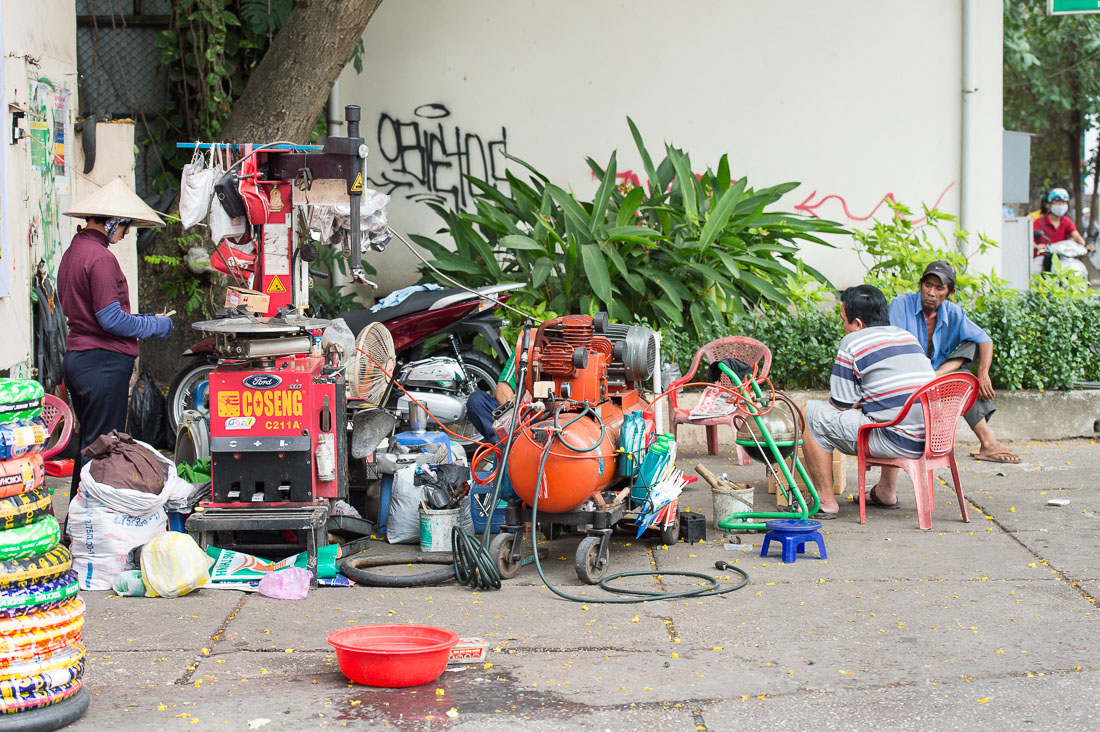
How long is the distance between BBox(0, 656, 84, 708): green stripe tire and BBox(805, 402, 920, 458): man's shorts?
4649mm

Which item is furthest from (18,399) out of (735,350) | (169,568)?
(735,350)

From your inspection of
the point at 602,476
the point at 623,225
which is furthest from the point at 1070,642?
the point at 623,225

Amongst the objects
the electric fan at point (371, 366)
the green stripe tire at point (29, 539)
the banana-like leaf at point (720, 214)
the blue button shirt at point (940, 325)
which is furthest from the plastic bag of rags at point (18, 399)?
the banana-like leaf at point (720, 214)

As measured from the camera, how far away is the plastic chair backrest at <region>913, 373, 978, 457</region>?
672 cm

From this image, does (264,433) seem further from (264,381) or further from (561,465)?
(561,465)

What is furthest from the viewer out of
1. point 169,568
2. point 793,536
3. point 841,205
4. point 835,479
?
point 841,205

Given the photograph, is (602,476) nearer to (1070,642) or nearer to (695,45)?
(1070,642)

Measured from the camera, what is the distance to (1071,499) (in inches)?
Answer: 298

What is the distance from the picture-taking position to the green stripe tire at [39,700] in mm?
3867

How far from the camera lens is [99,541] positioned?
5824 mm

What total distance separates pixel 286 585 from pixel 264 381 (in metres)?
1.07

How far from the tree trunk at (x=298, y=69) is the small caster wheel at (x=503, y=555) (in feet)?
16.2

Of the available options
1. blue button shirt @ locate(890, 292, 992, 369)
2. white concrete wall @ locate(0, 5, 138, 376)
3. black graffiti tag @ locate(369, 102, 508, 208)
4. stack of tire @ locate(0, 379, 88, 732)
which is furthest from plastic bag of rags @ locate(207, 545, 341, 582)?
black graffiti tag @ locate(369, 102, 508, 208)

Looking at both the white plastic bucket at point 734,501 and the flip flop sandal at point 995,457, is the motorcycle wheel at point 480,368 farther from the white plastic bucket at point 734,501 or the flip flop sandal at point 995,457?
the flip flop sandal at point 995,457
